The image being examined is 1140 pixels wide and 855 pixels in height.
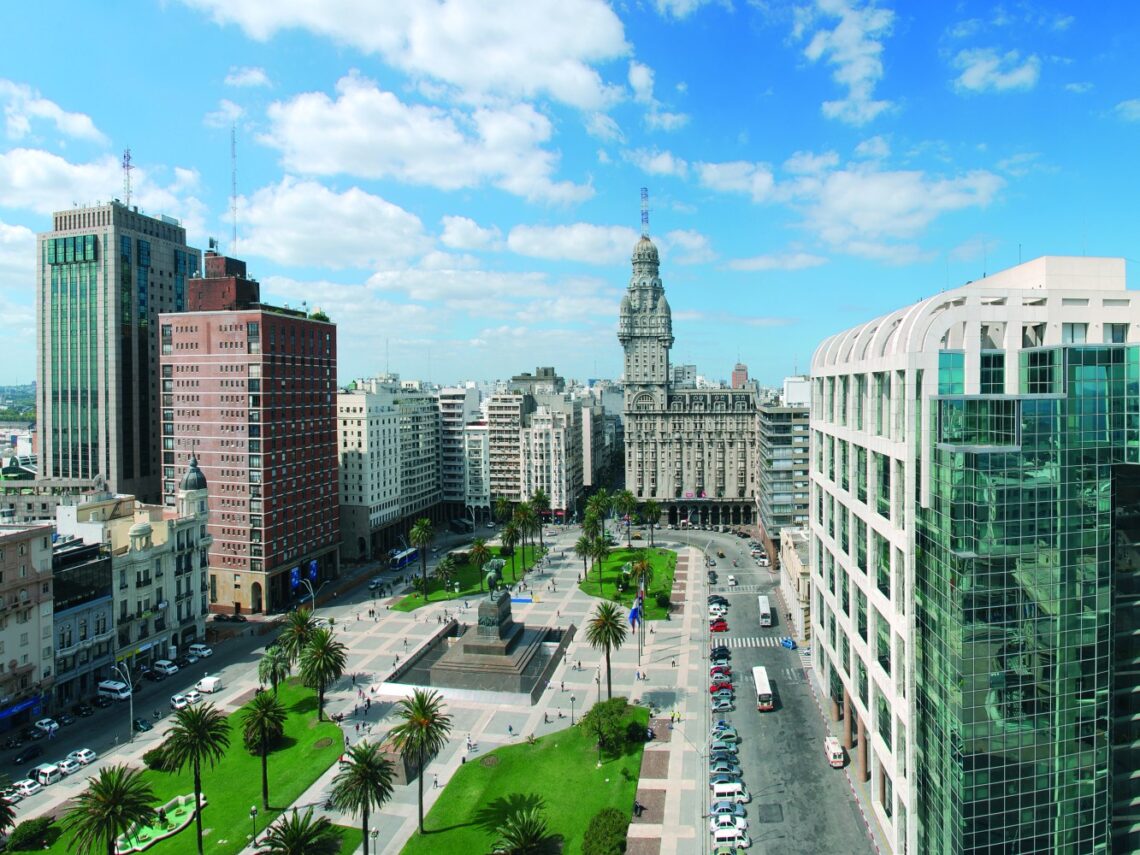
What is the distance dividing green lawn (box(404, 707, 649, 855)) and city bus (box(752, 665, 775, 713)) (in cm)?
1542

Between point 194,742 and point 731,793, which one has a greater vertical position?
point 194,742

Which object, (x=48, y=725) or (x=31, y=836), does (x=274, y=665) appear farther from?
(x=31, y=836)

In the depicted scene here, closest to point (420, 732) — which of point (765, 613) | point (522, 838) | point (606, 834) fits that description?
point (522, 838)

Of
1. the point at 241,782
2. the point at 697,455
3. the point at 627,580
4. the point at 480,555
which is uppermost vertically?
the point at 697,455

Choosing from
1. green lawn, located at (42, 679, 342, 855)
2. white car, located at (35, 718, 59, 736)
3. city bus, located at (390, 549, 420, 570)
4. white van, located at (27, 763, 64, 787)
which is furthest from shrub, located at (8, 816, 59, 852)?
city bus, located at (390, 549, 420, 570)

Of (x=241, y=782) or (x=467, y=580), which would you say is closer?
(x=241, y=782)

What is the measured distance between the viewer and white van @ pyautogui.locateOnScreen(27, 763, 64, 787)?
6688cm

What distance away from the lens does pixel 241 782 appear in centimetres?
6700

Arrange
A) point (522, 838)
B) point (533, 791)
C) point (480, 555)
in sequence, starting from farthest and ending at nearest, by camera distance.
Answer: point (480, 555), point (533, 791), point (522, 838)

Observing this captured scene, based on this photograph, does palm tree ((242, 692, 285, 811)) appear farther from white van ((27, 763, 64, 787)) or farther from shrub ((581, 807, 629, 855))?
shrub ((581, 807, 629, 855))

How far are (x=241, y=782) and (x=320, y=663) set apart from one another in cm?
1296

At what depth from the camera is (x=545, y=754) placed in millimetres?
70625

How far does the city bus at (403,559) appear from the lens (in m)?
150

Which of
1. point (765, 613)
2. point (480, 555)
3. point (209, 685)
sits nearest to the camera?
point (209, 685)
